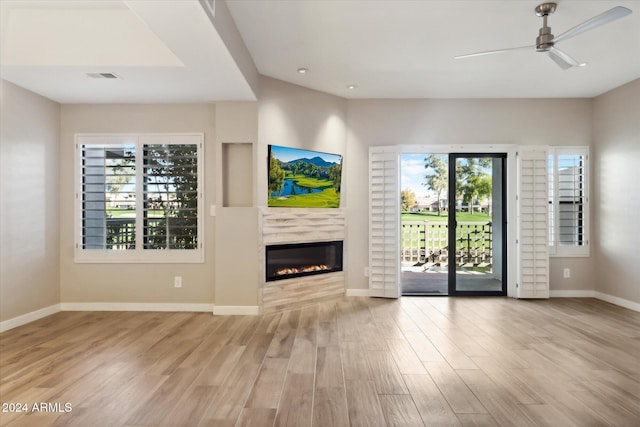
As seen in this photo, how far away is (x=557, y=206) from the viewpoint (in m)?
5.27

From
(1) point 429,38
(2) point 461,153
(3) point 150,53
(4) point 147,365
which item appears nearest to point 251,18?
(3) point 150,53

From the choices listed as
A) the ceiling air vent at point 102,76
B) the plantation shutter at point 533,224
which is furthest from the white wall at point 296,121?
the plantation shutter at point 533,224

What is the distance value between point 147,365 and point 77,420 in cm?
76

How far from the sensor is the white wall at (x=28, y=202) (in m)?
3.78

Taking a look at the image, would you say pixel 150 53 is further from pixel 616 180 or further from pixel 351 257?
pixel 616 180

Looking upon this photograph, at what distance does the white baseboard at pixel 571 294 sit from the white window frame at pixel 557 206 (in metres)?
0.53

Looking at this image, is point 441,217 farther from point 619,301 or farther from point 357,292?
point 619,301

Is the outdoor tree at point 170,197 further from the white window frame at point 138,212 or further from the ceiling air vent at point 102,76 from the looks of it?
the ceiling air vent at point 102,76

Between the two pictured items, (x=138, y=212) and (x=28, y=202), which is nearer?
(x=28, y=202)

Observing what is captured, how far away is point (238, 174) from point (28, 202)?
2393 millimetres

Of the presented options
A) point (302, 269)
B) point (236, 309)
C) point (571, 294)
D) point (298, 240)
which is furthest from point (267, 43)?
Result: point (571, 294)

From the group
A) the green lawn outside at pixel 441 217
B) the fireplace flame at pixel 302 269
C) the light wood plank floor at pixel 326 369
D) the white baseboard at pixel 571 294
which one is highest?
the green lawn outside at pixel 441 217

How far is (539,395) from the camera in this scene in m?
2.36

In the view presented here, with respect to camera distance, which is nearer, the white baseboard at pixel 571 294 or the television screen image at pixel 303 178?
the television screen image at pixel 303 178
